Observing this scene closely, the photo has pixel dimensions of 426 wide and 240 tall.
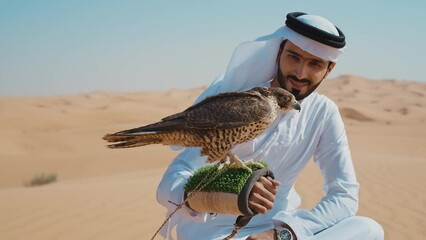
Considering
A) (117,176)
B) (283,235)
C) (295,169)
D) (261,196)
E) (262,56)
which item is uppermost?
(262,56)

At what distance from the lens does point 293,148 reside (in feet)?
10.1

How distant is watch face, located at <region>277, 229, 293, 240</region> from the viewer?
8.57 feet

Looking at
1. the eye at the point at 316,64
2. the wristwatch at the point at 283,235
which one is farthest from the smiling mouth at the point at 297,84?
the wristwatch at the point at 283,235

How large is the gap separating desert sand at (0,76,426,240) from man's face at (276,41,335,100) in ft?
11.6

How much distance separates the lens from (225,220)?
2.93m

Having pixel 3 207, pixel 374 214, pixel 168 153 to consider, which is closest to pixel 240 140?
pixel 374 214

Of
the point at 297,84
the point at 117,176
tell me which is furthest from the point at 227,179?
the point at 117,176

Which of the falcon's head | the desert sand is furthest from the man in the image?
the desert sand

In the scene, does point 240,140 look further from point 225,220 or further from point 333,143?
point 333,143

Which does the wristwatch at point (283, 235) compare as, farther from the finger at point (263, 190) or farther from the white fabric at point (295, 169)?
the finger at point (263, 190)

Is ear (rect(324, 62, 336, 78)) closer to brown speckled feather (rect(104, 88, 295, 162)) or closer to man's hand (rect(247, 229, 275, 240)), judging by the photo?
brown speckled feather (rect(104, 88, 295, 162))

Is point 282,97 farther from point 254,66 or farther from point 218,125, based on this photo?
point 254,66

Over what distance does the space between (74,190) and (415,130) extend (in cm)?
1784

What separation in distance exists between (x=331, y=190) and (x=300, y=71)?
2.50 feet
